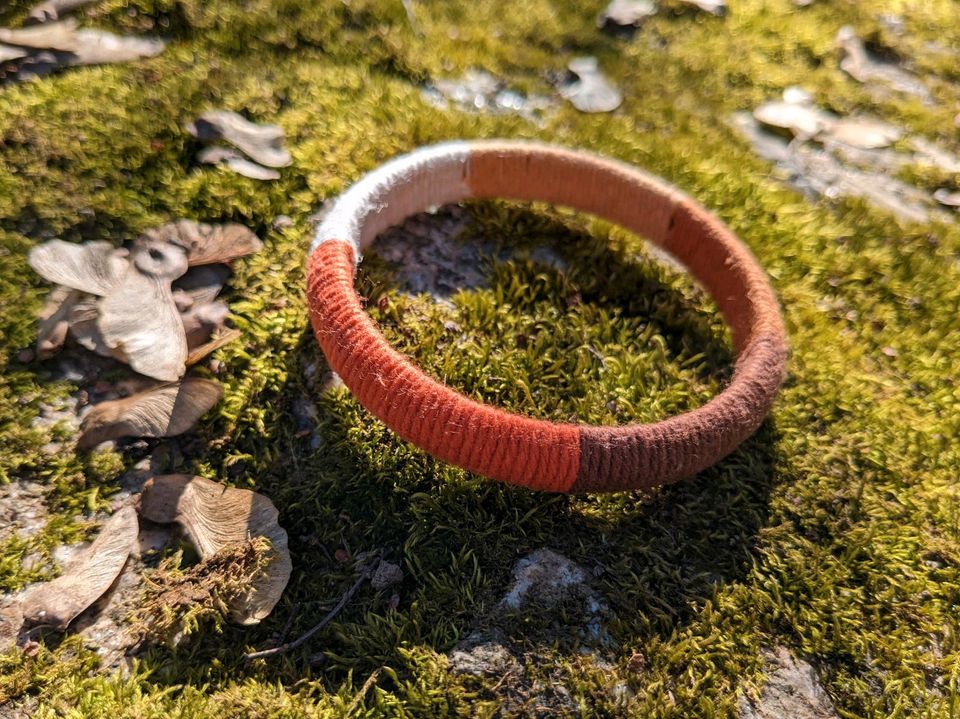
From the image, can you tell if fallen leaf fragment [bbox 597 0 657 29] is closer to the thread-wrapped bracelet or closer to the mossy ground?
the mossy ground

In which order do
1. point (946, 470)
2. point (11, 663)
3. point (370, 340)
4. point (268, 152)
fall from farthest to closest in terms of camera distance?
1. point (268, 152)
2. point (946, 470)
3. point (370, 340)
4. point (11, 663)

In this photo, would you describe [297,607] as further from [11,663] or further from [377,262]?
[377,262]

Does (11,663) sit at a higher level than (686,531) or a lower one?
lower

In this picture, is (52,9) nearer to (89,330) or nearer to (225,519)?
(89,330)

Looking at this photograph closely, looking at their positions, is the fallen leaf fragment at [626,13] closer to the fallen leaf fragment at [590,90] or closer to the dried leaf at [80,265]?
the fallen leaf fragment at [590,90]

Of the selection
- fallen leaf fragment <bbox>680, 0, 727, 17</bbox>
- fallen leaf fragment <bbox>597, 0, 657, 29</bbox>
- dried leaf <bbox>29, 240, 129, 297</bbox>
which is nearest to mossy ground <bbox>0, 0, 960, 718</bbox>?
dried leaf <bbox>29, 240, 129, 297</bbox>

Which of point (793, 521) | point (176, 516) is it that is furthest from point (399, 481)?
point (793, 521)
